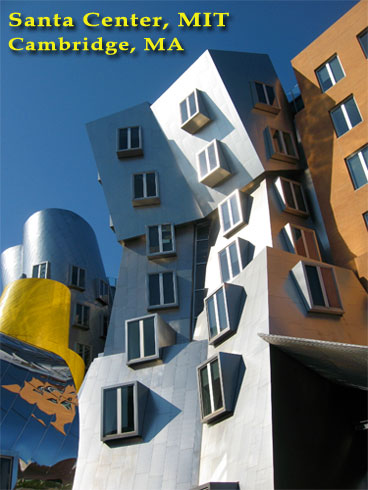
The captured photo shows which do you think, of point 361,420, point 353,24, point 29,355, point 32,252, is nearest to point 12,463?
point 29,355

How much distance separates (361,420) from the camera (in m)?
14.6

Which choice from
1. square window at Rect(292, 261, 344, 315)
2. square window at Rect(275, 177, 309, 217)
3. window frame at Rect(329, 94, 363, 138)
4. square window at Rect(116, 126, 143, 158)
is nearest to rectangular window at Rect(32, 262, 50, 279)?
square window at Rect(116, 126, 143, 158)

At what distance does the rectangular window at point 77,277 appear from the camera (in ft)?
102

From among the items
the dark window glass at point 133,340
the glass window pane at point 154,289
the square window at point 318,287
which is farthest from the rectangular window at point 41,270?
the square window at point 318,287

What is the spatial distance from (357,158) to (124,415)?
38.1ft

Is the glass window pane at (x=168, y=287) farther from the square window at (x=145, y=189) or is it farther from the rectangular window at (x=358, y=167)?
the rectangular window at (x=358, y=167)

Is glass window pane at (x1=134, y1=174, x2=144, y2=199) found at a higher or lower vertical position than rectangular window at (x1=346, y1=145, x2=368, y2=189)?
higher

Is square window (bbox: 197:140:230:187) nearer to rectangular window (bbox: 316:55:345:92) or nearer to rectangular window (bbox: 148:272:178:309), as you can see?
rectangular window (bbox: 148:272:178:309)

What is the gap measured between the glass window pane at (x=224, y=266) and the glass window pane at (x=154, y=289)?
10.6 ft

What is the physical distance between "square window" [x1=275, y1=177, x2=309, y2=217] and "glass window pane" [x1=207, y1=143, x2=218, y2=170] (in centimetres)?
299

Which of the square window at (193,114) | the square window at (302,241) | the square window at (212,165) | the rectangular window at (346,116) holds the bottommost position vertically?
the square window at (302,241)

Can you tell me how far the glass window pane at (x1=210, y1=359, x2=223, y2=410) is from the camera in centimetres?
1551

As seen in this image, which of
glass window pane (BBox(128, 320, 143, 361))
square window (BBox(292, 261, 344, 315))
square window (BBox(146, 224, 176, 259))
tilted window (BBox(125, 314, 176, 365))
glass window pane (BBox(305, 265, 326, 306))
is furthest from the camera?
square window (BBox(146, 224, 176, 259))

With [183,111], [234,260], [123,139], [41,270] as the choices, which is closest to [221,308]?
[234,260]
